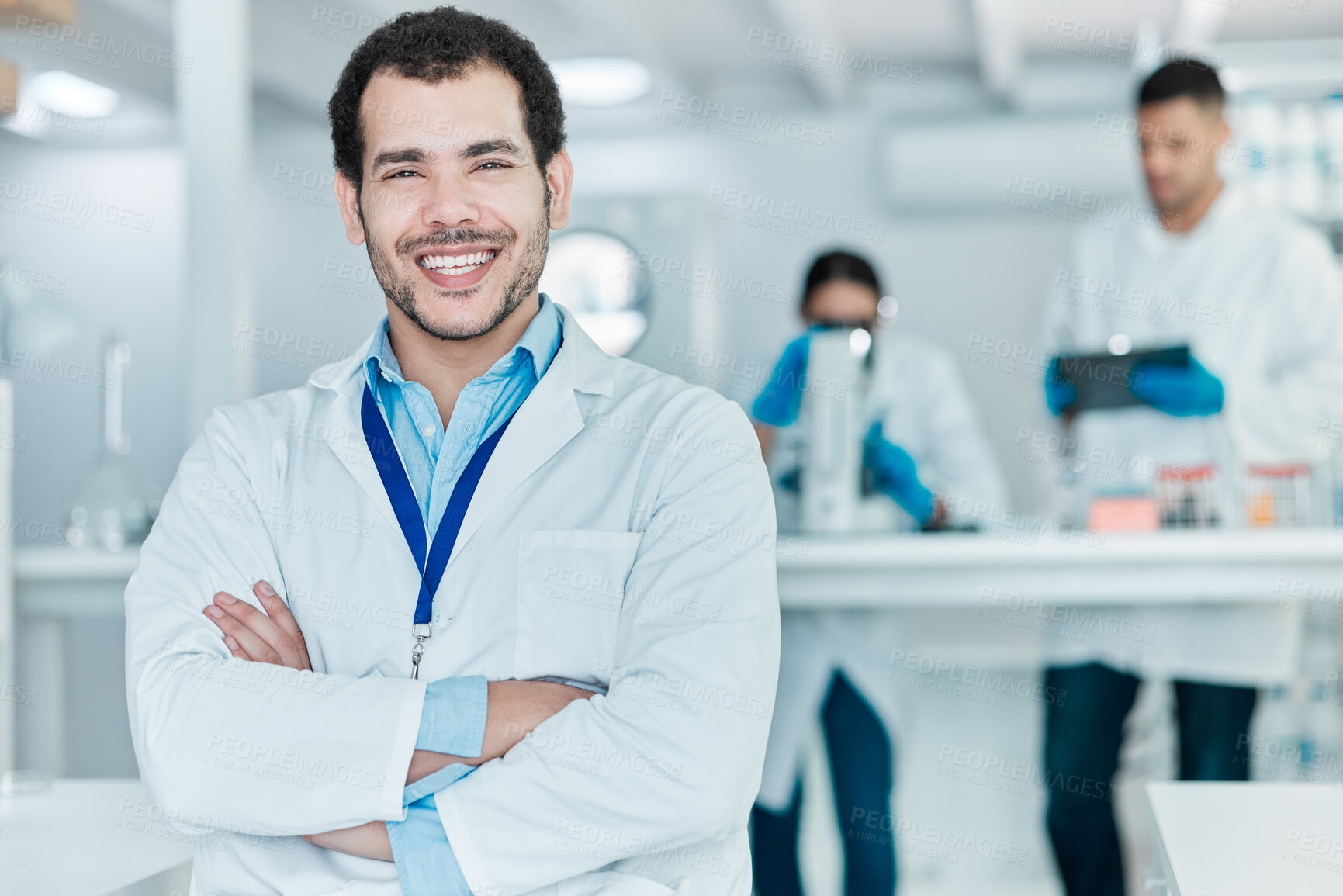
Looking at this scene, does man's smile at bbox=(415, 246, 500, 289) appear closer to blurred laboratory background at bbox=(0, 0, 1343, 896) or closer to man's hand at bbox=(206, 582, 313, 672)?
man's hand at bbox=(206, 582, 313, 672)

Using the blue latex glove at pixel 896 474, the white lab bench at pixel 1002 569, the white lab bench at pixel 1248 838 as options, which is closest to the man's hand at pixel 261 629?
the white lab bench at pixel 1248 838

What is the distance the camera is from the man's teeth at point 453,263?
150 cm

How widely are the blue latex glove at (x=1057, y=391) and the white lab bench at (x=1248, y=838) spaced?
3.85 ft

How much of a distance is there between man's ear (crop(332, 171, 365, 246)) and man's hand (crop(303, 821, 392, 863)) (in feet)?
2.34

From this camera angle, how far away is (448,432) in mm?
1521

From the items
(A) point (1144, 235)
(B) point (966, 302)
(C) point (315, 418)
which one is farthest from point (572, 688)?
(B) point (966, 302)

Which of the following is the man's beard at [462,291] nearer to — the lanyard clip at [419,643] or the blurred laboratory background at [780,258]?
the lanyard clip at [419,643]

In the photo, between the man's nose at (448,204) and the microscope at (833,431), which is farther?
the microscope at (833,431)

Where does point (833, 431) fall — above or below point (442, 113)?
below

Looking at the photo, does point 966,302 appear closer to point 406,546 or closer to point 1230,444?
point 1230,444

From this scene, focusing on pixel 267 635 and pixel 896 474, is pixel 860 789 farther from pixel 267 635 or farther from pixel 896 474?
pixel 267 635

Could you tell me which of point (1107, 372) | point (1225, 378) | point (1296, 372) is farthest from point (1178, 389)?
point (1296, 372)

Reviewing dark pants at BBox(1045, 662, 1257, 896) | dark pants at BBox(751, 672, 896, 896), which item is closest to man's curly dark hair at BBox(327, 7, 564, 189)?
dark pants at BBox(751, 672, 896, 896)

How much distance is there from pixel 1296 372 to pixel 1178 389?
348 mm
